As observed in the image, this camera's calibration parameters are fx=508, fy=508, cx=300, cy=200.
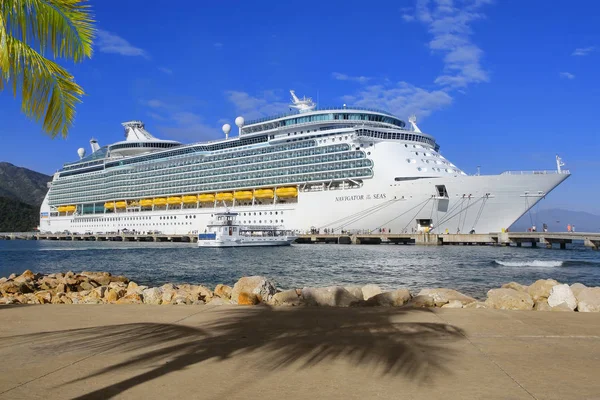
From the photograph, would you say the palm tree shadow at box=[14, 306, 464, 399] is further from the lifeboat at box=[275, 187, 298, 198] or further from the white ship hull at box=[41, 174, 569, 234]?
the lifeboat at box=[275, 187, 298, 198]

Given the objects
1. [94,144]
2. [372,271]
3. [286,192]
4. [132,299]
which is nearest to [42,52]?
[132,299]

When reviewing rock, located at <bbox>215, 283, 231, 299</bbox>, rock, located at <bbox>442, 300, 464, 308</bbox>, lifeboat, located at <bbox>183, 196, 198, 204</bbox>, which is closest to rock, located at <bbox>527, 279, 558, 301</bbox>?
rock, located at <bbox>442, 300, 464, 308</bbox>

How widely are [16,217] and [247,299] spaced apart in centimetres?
16745

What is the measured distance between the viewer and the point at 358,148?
47.1m

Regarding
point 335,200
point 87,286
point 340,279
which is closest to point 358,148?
point 335,200

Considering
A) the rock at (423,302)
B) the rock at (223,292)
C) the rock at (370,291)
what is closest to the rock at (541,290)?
the rock at (423,302)

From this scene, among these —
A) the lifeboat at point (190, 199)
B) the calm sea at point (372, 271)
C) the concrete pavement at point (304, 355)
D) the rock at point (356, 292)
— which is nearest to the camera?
the concrete pavement at point (304, 355)

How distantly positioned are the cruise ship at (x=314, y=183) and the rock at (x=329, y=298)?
110ft

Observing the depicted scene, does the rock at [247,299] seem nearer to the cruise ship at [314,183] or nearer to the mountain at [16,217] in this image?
the cruise ship at [314,183]

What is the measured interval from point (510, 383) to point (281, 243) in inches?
1710

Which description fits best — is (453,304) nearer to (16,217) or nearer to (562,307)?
(562,307)

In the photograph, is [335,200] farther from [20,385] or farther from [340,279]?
[20,385]

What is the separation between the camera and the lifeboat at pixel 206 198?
2444 inches

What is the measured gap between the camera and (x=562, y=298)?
323 inches
